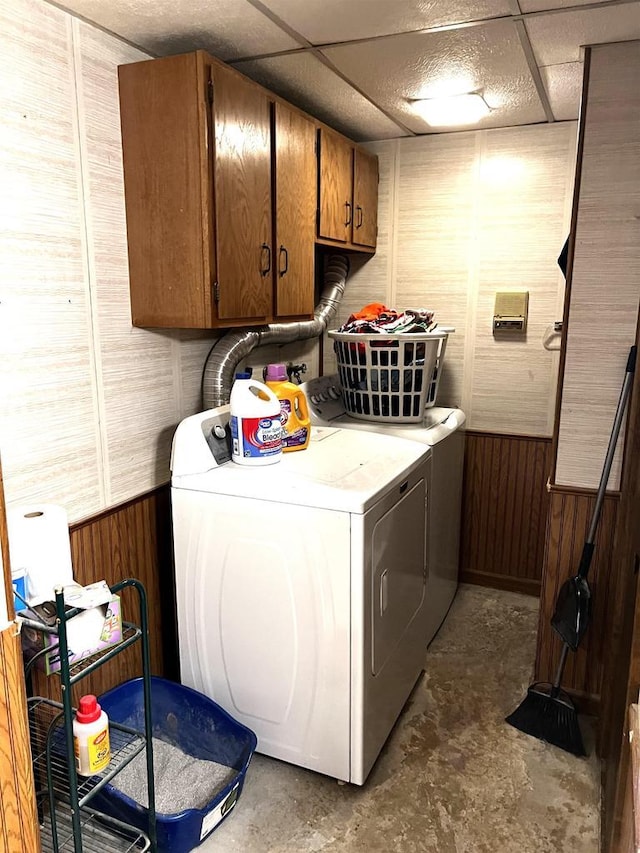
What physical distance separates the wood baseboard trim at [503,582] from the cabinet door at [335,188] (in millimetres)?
1863

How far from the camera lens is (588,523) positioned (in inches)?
88.8

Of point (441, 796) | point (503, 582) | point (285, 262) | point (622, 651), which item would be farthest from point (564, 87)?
point (441, 796)

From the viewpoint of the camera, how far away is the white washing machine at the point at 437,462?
257cm

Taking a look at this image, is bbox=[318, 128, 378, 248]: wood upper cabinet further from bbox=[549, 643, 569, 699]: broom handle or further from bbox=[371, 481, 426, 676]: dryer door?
bbox=[549, 643, 569, 699]: broom handle

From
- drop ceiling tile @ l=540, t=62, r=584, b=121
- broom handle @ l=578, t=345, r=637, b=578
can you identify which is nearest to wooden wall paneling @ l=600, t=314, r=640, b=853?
broom handle @ l=578, t=345, r=637, b=578

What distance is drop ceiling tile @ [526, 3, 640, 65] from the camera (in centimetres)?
176

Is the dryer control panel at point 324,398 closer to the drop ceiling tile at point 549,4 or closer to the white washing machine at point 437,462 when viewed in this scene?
the white washing machine at point 437,462

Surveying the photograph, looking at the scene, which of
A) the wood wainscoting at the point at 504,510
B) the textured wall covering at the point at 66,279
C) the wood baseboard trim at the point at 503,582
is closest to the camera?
the textured wall covering at the point at 66,279

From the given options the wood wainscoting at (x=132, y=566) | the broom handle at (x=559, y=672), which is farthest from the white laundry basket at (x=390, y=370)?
the broom handle at (x=559, y=672)

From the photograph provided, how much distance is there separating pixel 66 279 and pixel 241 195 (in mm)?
632

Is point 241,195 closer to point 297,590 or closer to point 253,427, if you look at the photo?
point 253,427

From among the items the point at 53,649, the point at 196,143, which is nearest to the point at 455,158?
the point at 196,143

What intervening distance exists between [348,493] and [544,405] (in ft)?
5.30

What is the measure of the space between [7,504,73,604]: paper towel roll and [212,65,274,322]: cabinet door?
2.81ft
